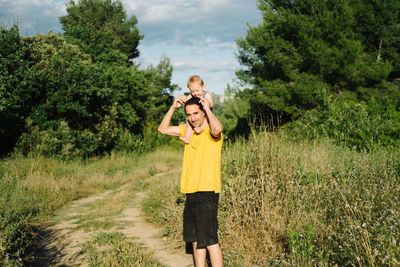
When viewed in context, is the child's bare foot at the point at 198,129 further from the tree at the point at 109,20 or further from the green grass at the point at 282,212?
the tree at the point at 109,20

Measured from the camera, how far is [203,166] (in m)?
3.35

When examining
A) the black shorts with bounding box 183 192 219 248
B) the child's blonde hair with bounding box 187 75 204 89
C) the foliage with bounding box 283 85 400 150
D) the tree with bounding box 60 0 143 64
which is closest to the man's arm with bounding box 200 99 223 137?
the child's blonde hair with bounding box 187 75 204 89

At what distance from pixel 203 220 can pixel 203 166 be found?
0.56 m

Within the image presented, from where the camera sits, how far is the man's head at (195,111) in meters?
3.38

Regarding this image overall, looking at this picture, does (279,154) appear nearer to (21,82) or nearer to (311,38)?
(21,82)

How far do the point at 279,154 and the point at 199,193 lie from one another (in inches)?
87.8

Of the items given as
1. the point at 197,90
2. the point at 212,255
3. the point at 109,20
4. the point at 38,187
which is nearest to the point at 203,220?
the point at 212,255

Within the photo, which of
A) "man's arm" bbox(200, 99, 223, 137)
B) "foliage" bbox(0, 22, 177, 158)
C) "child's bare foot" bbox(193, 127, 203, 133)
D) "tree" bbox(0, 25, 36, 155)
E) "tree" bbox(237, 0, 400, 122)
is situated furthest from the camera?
"tree" bbox(237, 0, 400, 122)

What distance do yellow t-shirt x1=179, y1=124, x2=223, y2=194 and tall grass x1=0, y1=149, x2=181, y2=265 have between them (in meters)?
2.09

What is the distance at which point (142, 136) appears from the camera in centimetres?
2297

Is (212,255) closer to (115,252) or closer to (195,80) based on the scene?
(115,252)

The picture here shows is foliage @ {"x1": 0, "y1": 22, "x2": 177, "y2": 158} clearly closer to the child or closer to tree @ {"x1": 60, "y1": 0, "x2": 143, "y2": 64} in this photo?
the child

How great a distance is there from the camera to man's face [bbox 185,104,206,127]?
3383 millimetres

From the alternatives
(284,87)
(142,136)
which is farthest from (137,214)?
(142,136)
